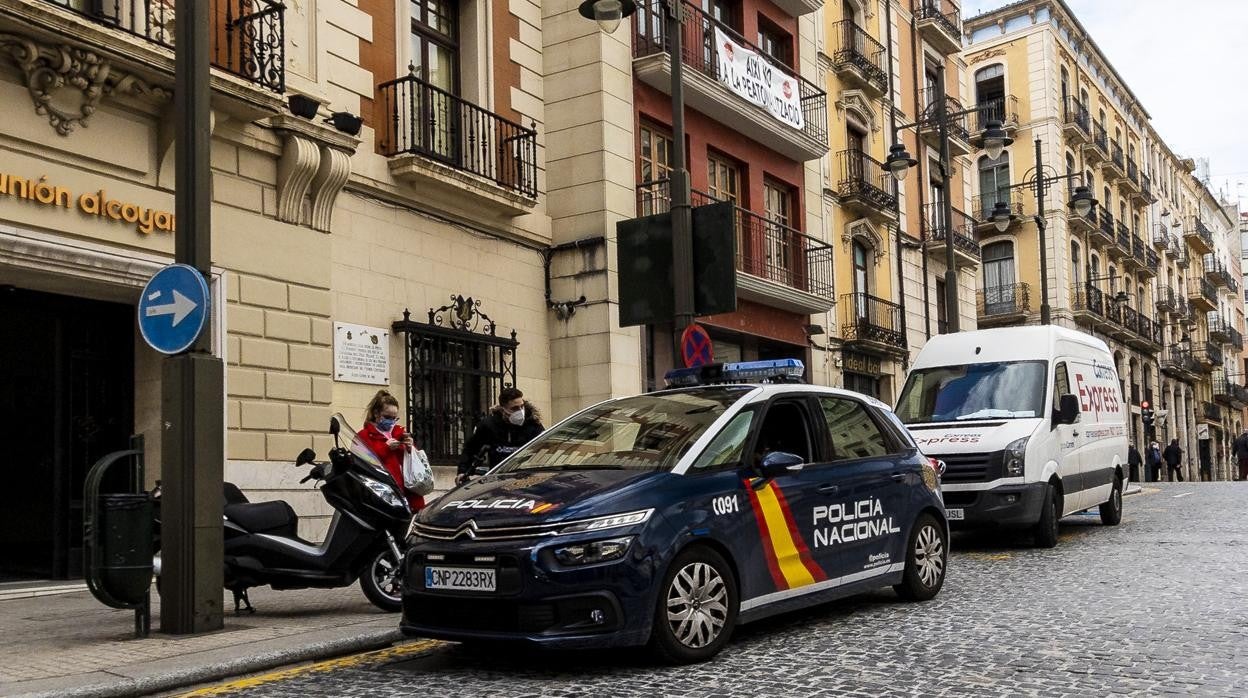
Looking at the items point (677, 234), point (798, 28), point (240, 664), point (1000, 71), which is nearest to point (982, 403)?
point (677, 234)

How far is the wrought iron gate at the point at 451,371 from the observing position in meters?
14.5

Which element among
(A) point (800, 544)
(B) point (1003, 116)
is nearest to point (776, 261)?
(A) point (800, 544)

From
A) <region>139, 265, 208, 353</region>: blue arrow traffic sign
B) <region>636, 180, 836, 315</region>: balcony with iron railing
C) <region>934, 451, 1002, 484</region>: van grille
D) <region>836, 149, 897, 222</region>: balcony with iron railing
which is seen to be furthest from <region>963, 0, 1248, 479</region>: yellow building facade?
<region>139, 265, 208, 353</region>: blue arrow traffic sign

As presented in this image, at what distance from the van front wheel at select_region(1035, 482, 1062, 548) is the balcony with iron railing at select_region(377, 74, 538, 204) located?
744 cm

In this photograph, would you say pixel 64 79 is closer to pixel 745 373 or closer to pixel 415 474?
pixel 415 474

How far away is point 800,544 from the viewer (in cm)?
748

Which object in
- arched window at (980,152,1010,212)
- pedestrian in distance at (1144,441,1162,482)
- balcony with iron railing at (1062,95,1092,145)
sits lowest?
pedestrian in distance at (1144,441,1162,482)

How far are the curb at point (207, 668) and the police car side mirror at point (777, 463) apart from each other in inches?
100

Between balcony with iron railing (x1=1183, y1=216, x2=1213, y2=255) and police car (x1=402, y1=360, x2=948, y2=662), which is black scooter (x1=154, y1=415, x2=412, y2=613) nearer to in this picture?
police car (x1=402, y1=360, x2=948, y2=662)

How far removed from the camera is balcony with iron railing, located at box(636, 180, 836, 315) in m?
19.5

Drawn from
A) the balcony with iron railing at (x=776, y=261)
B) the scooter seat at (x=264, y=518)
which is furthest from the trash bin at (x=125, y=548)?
the balcony with iron railing at (x=776, y=261)

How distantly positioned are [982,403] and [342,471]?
7.83m

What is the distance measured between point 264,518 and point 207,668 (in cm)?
230

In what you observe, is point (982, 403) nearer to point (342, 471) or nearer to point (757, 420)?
point (757, 420)
